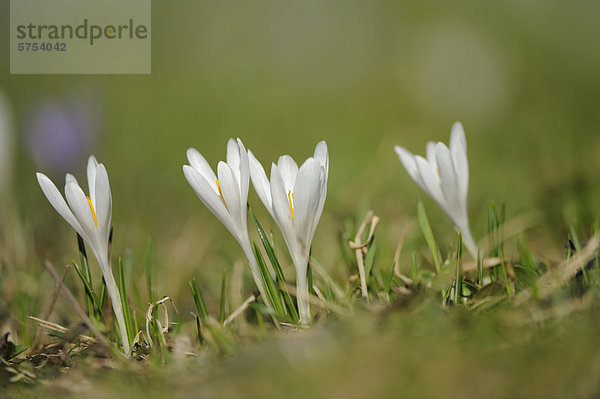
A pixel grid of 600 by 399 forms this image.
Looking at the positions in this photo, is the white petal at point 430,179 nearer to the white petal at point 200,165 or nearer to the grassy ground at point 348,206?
the grassy ground at point 348,206

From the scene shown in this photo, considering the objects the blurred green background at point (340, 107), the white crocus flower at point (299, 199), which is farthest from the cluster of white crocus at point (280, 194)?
the blurred green background at point (340, 107)

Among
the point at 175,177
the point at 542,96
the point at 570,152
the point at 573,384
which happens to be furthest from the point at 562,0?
the point at 573,384

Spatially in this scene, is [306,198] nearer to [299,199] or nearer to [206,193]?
[299,199]

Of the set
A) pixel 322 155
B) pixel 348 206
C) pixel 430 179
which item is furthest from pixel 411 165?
pixel 348 206

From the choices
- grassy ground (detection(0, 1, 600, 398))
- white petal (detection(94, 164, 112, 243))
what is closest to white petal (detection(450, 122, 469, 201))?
grassy ground (detection(0, 1, 600, 398))

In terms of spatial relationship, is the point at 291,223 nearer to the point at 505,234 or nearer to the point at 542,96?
the point at 505,234
